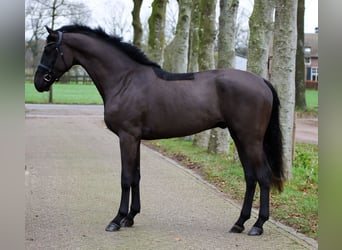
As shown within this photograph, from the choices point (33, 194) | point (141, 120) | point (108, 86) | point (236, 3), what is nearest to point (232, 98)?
point (141, 120)

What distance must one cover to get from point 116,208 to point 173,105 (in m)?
1.96

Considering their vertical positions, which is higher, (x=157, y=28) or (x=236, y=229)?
(x=157, y=28)

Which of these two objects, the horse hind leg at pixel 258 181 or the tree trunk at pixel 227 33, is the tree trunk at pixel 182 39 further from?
the horse hind leg at pixel 258 181

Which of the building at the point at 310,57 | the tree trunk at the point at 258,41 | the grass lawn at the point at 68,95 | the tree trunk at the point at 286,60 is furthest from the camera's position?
the building at the point at 310,57

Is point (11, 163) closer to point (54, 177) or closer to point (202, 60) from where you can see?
point (54, 177)

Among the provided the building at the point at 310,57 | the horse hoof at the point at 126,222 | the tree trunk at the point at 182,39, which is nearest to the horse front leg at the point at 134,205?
the horse hoof at the point at 126,222

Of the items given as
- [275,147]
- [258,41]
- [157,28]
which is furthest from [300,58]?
[275,147]

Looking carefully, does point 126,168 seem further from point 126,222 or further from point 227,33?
point 227,33

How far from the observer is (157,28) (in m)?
16.2

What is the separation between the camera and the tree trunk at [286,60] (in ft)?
26.1

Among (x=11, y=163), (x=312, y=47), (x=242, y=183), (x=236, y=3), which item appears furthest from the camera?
(x=312, y=47)

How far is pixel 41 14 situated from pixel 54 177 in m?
14.3

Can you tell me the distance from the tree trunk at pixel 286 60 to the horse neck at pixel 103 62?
293 centimetres

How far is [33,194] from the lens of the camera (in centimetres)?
791
